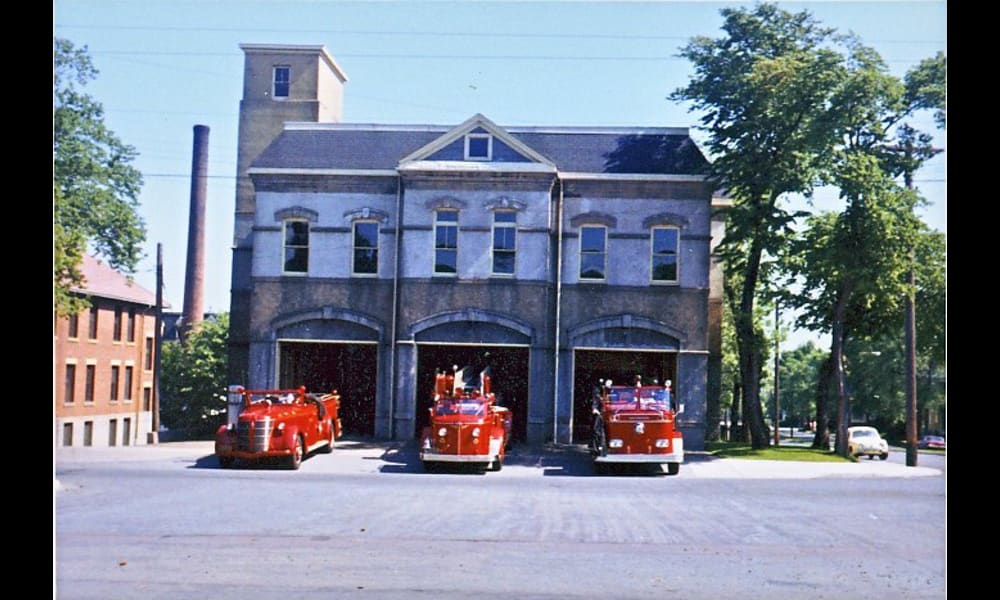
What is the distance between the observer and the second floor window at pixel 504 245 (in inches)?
236

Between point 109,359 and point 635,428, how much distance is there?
3131mm

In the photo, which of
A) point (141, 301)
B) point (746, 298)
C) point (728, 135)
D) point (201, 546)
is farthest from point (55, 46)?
point (746, 298)

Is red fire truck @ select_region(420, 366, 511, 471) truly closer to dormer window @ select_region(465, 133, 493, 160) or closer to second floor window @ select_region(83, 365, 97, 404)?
dormer window @ select_region(465, 133, 493, 160)

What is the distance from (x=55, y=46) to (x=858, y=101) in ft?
16.5

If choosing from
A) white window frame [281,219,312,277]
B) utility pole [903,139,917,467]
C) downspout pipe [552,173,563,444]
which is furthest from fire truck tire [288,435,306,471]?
utility pole [903,139,917,467]

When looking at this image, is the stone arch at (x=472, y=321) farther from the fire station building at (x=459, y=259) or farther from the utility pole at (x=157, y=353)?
the utility pole at (x=157, y=353)

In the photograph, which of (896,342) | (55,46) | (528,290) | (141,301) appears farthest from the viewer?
(528,290)

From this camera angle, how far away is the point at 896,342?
5.64 metres

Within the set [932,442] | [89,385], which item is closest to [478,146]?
[89,385]

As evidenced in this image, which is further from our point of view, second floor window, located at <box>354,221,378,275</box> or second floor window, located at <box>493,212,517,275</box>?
second floor window, located at <box>493,212,517,275</box>

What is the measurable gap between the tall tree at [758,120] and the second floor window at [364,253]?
223 cm

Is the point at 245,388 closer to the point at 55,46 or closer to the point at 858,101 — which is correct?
the point at 55,46

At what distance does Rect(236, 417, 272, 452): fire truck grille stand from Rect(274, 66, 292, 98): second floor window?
2.04 meters

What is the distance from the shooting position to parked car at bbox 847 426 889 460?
565cm
